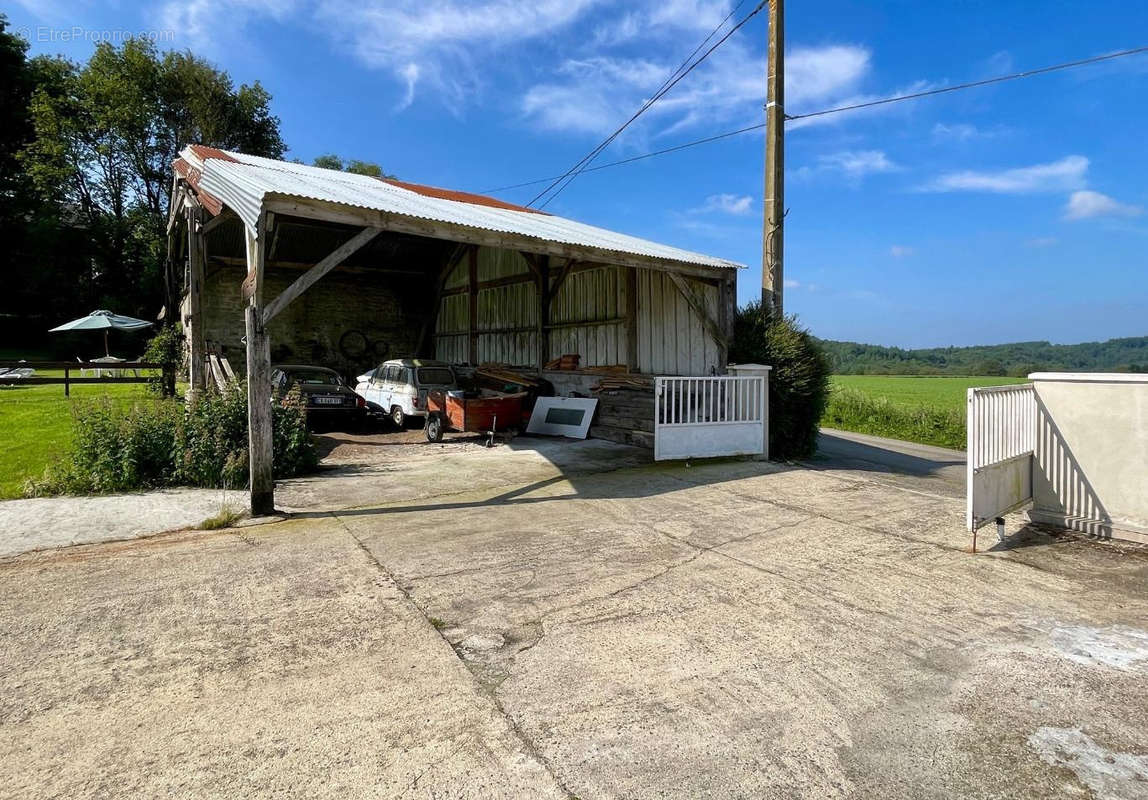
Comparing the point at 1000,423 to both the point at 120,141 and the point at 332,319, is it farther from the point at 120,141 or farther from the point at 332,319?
the point at 120,141

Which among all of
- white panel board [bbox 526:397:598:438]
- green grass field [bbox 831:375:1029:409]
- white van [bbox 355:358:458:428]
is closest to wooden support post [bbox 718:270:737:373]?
white panel board [bbox 526:397:598:438]

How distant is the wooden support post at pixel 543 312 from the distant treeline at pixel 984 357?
158 feet

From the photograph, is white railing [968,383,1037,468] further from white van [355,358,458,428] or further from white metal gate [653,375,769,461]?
white van [355,358,458,428]

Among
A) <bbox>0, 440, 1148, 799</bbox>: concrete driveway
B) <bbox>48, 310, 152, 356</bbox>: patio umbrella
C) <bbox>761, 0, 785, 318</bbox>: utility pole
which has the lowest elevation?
<bbox>0, 440, 1148, 799</bbox>: concrete driveway

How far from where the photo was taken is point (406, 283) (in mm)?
→ 19609

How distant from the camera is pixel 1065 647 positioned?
3074 mm

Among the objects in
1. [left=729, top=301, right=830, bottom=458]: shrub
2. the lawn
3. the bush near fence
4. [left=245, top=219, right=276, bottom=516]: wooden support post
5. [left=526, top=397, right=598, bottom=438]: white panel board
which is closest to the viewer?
[left=245, top=219, right=276, bottom=516]: wooden support post

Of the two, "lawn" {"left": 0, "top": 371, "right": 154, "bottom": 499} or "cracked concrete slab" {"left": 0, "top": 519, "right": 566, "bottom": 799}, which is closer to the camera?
"cracked concrete slab" {"left": 0, "top": 519, "right": 566, "bottom": 799}

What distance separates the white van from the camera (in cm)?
1186

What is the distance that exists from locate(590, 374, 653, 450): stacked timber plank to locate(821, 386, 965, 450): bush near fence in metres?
6.80

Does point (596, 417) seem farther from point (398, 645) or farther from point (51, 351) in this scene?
point (51, 351)

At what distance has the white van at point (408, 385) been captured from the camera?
38.9 feet

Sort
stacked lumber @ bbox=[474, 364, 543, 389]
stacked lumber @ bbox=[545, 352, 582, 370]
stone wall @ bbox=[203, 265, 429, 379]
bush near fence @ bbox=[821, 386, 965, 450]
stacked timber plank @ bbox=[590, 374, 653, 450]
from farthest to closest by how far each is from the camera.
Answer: bush near fence @ bbox=[821, 386, 965, 450]
stone wall @ bbox=[203, 265, 429, 379]
stacked lumber @ bbox=[474, 364, 543, 389]
stacked lumber @ bbox=[545, 352, 582, 370]
stacked timber plank @ bbox=[590, 374, 653, 450]

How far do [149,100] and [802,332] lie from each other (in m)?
33.4
